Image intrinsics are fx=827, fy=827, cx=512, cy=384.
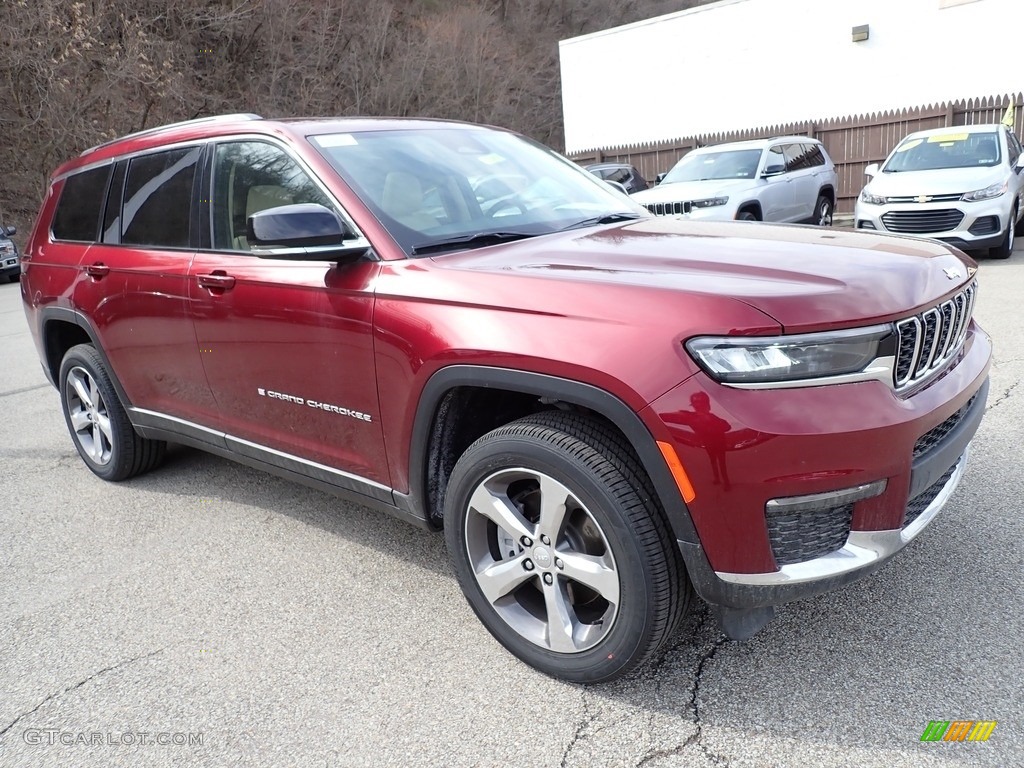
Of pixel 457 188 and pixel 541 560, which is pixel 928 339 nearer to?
pixel 541 560

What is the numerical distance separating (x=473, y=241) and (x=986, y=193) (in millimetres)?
9223

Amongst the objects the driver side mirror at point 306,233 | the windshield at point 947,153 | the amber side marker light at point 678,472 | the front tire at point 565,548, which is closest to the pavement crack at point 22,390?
the driver side mirror at point 306,233

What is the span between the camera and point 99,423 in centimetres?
464

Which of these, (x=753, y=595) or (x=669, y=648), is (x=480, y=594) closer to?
(x=669, y=648)

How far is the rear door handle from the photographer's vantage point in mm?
3346

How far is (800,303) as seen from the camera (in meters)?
2.14

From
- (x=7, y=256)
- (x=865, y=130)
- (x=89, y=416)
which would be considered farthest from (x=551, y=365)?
(x=7, y=256)

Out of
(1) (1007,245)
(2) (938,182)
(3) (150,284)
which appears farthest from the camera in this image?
(1) (1007,245)

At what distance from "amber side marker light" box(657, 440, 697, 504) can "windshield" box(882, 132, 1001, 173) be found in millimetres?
10571

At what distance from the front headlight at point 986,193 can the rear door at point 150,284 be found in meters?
9.38

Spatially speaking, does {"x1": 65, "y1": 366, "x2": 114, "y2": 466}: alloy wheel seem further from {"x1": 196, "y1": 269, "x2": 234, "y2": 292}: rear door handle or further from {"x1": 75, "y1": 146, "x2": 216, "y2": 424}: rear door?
{"x1": 196, "y1": 269, "x2": 234, "y2": 292}: rear door handle

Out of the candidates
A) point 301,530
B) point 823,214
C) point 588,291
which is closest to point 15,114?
point 823,214

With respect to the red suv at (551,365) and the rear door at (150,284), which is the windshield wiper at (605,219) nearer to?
the red suv at (551,365)

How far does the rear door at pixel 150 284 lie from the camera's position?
3.68 m
